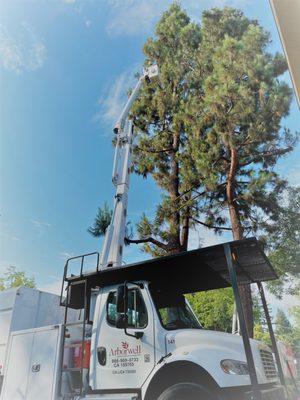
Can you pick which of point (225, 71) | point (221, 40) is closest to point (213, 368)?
point (225, 71)

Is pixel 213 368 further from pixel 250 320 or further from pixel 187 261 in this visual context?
pixel 250 320

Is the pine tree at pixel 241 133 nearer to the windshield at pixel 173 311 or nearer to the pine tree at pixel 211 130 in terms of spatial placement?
the pine tree at pixel 211 130

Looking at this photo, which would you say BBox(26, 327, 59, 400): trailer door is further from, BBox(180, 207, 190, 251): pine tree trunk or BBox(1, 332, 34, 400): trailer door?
BBox(180, 207, 190, 251): pine tree trunk

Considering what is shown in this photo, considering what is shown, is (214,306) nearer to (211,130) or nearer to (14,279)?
(211,130)

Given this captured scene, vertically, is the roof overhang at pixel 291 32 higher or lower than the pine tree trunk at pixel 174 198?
lower

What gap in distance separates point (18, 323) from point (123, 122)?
3.69 m

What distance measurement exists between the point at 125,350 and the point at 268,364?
1287 mm

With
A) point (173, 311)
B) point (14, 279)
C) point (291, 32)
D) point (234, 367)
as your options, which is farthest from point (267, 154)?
point (14, 279)

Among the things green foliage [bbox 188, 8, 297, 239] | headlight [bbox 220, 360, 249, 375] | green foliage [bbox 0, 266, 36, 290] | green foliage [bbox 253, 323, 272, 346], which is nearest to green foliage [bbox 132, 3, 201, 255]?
green foliage [bbox 188, 8, 297, 239]

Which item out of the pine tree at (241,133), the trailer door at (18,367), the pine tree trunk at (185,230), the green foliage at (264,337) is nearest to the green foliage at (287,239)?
the pine tree at (241,133)

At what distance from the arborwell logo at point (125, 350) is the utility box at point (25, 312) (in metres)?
1.24

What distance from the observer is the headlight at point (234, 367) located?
2479mm

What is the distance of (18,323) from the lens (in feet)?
12.9

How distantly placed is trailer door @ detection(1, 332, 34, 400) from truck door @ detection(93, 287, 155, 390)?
0.88 meters
